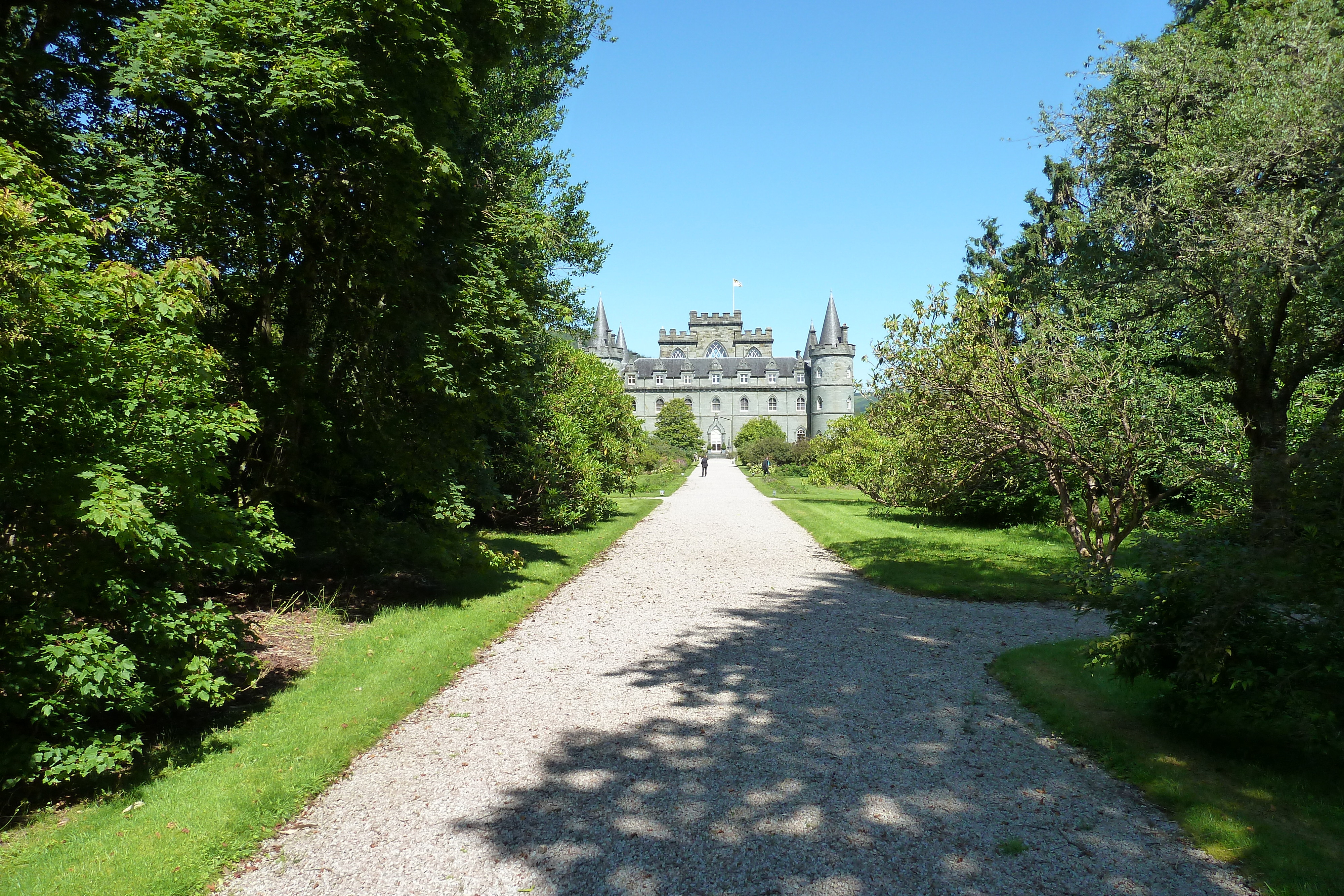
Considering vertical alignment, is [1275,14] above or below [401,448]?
above

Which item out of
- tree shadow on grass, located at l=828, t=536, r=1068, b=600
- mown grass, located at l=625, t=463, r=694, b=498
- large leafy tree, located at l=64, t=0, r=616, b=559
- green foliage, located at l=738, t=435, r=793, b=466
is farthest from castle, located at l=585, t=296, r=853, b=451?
large leafy tree, located at l=64, t=0, r=616, b=559

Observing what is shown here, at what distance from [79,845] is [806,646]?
225 inches

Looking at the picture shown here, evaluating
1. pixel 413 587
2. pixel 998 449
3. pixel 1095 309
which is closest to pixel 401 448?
pixel 413 587

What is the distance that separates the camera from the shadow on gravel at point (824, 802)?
11.3 ft

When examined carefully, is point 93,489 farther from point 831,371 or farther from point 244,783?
point 831,371

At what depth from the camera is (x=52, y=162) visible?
558 cm

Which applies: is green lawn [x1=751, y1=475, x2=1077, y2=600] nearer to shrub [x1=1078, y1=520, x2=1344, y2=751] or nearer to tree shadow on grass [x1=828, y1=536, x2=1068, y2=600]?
tree shadow on grass [x1=828, y1=536, x2=1068, y2=600]

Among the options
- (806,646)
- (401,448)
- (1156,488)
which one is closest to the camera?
(806,646)

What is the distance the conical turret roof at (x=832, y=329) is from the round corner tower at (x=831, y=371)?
0.04 m

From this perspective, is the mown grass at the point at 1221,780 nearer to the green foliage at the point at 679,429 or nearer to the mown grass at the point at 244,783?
the mown grass at the point at 244,783

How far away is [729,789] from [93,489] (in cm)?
381

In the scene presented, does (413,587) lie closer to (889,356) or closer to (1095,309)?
(889,356)

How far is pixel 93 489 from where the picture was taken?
3.89m

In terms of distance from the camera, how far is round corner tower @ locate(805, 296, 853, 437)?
8925cm
